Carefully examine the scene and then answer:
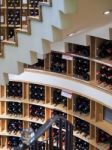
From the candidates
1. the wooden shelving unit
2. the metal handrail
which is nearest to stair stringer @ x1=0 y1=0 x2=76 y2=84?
the metal handrail

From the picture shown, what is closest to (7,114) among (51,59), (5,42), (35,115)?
(35,115)

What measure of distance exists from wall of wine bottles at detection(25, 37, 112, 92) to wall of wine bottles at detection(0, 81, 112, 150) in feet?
1.38

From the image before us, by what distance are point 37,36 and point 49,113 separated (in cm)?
423

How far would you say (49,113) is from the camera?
7758mm

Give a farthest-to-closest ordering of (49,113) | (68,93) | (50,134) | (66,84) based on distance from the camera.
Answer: (49,113) < (68,93) < (66,84) < (50,134)

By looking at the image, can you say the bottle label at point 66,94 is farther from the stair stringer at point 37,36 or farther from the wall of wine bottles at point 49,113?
the stair stringer at point 37,36

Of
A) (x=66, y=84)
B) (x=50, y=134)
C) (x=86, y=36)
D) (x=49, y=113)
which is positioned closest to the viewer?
(x=50, y=134)

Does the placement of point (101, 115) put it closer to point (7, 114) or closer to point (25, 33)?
point (7, 114)

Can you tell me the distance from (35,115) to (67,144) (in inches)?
189

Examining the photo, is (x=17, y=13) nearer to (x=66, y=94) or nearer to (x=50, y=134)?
(x=66, y=94)

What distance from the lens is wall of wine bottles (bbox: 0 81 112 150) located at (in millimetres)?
6930

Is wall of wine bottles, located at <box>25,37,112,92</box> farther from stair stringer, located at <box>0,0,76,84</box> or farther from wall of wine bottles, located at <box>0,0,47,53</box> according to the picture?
stair stringer, located at <box>0,0,76,84</box>

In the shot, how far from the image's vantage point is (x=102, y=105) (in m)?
6.88

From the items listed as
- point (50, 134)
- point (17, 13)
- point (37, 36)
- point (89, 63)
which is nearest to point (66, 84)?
point (89, 63)
